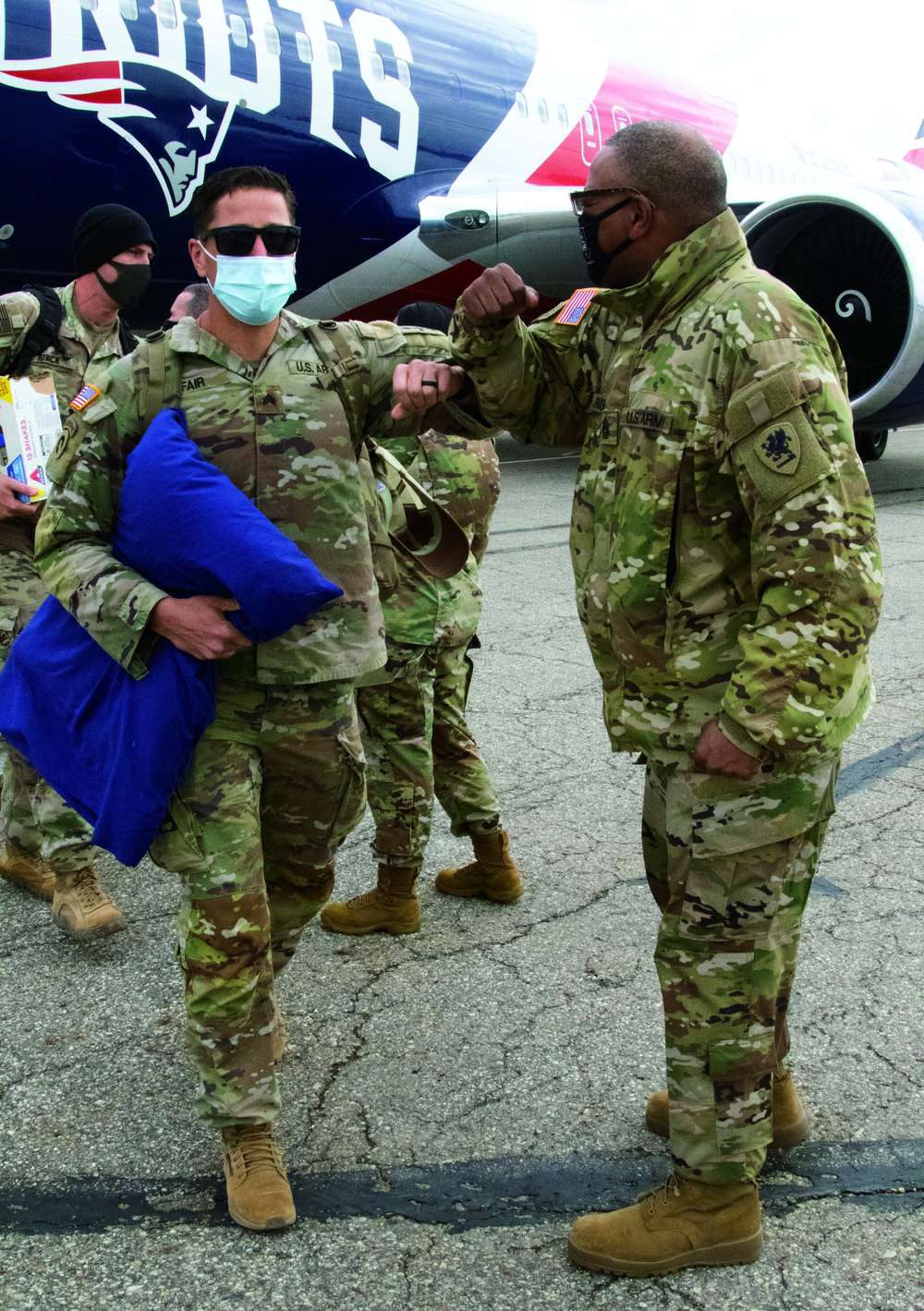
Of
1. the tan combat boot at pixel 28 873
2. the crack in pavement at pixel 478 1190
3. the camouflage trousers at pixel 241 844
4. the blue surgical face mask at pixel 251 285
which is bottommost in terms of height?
the tan combat boot at pixel 28 873

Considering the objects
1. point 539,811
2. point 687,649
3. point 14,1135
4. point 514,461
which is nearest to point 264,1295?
point 14,1135

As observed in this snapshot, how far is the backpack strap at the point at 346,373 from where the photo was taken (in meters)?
2.22

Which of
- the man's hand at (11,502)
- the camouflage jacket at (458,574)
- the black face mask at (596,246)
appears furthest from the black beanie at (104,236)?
the black face mask at (596,246)

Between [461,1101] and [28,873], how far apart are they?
166 centimetres

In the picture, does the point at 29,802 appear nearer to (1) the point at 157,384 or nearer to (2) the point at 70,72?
(1) the point at 157,384

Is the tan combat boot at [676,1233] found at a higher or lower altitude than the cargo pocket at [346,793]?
lower

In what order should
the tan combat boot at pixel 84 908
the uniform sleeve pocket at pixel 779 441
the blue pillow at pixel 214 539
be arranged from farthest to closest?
the tan combat boot at pixel 84 908 → the blue pillow at pixel 214 539 → the uniform sleeve pocket at pixel 779 441

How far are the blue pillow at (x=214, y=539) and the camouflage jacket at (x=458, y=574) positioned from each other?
34.1 inches

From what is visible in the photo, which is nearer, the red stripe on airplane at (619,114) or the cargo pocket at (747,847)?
the cargo pocket at (747,847)

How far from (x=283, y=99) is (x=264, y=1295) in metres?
8.33

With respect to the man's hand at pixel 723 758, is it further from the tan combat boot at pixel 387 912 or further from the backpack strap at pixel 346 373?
the tan combat boot at pixel 387 912

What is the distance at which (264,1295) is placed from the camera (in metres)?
1.87

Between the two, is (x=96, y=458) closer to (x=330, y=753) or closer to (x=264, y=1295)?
(x=330, y=753)

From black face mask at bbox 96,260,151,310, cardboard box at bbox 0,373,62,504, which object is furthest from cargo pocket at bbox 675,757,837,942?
black face mask at bbox 96,260,151,310
